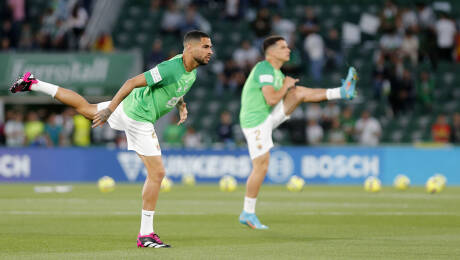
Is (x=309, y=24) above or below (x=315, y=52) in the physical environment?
above

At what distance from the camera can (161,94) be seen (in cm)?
1101

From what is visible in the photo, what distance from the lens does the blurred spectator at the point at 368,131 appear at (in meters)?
27.8

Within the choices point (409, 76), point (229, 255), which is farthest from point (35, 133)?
point (229, 255)

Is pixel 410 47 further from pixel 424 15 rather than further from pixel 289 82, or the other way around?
pixel 289 82

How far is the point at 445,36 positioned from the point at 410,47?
1354mm

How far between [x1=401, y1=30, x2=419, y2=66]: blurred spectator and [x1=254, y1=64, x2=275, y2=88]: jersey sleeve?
19.3 m

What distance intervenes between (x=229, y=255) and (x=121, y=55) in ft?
72.2

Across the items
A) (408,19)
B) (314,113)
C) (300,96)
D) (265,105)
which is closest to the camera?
(300,96)

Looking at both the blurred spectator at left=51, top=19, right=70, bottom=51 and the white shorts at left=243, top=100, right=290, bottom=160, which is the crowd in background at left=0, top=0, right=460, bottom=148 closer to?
the blurred spectator at left=51, top=19, right=70, bottom=51

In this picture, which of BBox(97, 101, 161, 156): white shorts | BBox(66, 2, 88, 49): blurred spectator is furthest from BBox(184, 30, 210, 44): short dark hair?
BBox(66, 2, 88, 49): blurred spectator

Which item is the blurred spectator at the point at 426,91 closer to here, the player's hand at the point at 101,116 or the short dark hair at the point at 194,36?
the short dark hair at the point at 194,36

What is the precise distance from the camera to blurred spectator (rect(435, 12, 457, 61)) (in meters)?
31.9

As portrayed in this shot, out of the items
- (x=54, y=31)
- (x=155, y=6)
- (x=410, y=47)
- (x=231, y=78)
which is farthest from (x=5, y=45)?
(x=410, y=47)

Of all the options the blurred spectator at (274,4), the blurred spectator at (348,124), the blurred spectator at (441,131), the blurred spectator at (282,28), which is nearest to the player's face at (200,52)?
the blurred spectator at (348,124)
